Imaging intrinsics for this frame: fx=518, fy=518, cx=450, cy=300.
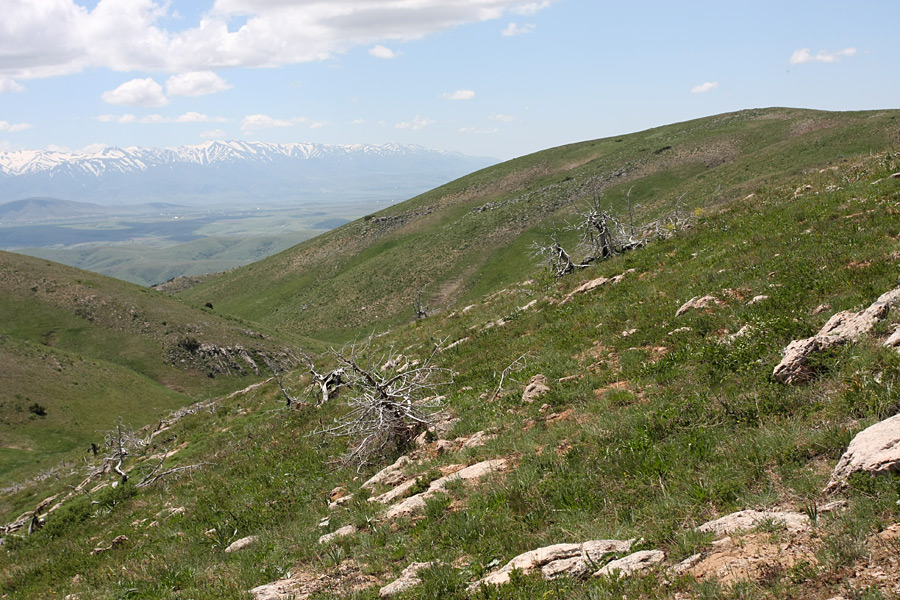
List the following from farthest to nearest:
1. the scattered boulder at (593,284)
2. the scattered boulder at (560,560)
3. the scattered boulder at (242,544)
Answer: the scattered boulder at (593,284) → the scattered boulder at (242,544) → the scattered boulder at (560,560)

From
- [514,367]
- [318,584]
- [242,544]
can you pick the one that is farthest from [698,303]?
[242,544]

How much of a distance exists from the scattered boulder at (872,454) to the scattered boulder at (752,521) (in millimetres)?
617

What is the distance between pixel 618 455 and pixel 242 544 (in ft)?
22.4

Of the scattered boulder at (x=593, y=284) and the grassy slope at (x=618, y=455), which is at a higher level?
the scattered boulder at (x=593, y=284)

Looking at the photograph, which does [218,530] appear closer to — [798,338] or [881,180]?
[798,338]

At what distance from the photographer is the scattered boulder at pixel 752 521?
4.95 meters

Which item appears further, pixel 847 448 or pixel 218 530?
pixel 218 530

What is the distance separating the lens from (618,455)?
7660 mm

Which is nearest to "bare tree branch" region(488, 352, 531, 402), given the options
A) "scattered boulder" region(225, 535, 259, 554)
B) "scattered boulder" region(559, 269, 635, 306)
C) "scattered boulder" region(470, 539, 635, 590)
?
"scattered boulder" region(559, 269, 635, 306)

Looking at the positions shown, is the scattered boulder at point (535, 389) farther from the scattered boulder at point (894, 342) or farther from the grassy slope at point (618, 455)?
the scattered boulder at point (894, 342)

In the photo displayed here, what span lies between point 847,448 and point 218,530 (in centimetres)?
1089

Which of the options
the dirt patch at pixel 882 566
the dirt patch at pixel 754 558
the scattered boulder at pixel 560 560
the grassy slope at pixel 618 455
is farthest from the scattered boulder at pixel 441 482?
the dirt patch at pixel 882 566

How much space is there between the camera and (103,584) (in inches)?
384

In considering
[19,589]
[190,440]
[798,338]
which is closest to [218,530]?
[19,589]
